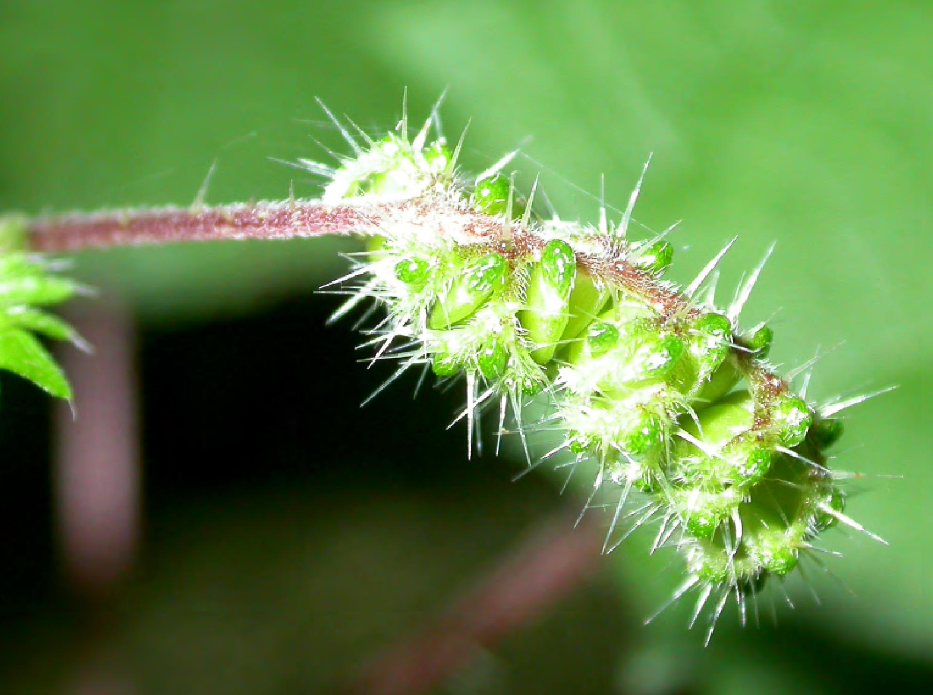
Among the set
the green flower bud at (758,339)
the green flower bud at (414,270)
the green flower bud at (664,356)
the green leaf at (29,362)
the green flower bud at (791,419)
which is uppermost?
the green leaf at (29,362)

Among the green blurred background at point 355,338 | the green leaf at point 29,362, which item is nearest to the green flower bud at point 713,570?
the green leaf at point 29,362

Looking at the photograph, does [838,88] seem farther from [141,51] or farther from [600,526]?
[141,51]

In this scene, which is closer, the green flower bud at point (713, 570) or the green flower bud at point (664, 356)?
the green flower bud at point (664, 356)

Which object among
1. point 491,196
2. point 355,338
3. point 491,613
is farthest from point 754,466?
point 355,338

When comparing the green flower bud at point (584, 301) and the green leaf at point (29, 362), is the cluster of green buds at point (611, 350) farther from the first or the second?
the green leaf at point (29, 362)

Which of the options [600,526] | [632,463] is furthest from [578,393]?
[600,526]

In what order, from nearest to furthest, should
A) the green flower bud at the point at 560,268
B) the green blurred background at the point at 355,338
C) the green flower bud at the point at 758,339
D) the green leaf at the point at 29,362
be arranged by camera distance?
1. the green flower bud at the point at 560,268
2. the green flower bud at the point at 758,339
3. the green leaf at the point at 29,362
4. the green blurred background at the point at 355,338

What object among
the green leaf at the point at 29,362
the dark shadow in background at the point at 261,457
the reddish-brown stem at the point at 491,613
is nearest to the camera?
the green leaf at the point at 29,362
